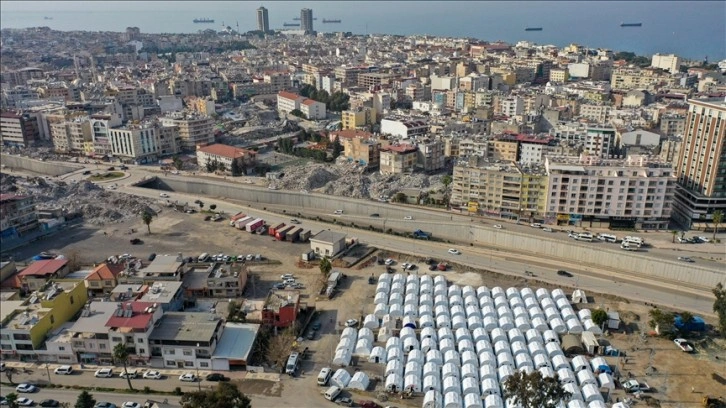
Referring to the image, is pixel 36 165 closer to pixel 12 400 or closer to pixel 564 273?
pixel 12 400

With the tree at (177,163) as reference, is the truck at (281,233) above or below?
below

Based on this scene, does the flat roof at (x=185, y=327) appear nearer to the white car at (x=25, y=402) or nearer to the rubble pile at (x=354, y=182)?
the white car at (x=25, y=402)

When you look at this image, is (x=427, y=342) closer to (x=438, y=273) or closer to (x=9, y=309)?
(x=438, y=273)

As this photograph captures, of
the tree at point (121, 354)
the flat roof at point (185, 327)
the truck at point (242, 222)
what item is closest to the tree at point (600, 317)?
the flat roof at point (185, 327)

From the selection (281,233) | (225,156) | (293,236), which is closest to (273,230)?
(281,233)

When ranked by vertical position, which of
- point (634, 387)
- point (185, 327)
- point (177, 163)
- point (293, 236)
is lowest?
point (634, 387)

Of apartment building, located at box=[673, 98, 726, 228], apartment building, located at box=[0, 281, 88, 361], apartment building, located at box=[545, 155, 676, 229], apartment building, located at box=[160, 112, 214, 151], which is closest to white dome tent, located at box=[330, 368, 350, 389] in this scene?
apartment building, located at box=[0, 281, 88, 361]
